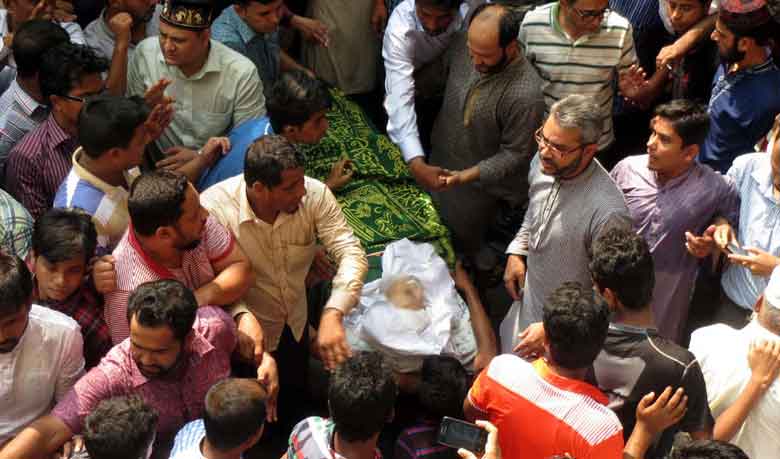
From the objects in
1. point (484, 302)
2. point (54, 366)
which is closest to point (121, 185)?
point (54, 366)

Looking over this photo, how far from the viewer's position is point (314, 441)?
Answer: 124 inches

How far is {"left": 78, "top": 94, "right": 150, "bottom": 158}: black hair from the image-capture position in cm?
380

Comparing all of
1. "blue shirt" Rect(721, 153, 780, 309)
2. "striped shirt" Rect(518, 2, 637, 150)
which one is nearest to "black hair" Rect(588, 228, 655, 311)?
"blue shirt" Rect(721, 153, 780, 309)

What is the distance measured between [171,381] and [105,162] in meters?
1.04

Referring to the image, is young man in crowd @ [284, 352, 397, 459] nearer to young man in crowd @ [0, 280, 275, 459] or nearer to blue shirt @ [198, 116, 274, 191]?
young man in crowd @ [0, 280, 275, 459]

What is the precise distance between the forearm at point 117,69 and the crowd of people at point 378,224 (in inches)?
0.4

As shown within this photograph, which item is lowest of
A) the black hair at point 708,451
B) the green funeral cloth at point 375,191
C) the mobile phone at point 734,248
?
the green funeral cloth at point 375,191

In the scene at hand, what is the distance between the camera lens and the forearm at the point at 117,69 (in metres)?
4.77

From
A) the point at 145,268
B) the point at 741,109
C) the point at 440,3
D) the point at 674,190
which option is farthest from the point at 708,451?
the point at 440,3

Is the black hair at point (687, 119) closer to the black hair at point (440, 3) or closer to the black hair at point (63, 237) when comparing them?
the black hair at point (440, 3)

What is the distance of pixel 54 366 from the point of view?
3.30m

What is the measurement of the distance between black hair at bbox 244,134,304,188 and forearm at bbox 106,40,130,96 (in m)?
1.39

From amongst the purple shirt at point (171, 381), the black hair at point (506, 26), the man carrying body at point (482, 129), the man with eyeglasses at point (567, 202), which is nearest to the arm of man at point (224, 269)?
the purple shirt at point (171, 381)

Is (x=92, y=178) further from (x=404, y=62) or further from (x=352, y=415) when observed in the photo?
(x=404, y=62)
